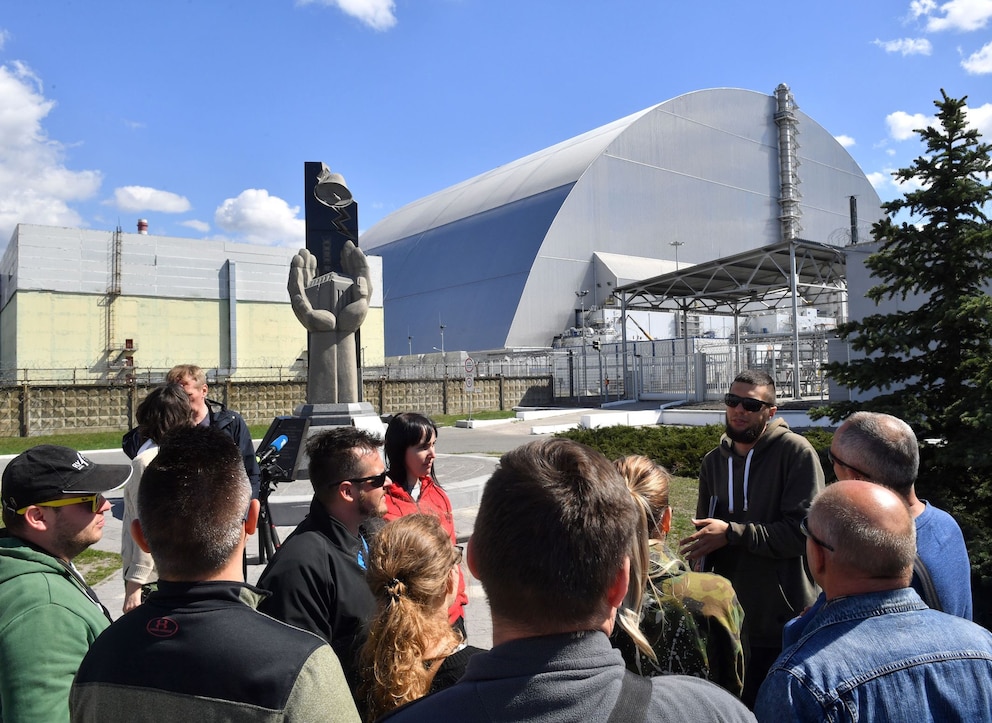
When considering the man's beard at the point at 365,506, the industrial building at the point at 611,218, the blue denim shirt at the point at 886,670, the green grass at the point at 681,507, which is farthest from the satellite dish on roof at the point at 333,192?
the industrial building at the point at 611,218

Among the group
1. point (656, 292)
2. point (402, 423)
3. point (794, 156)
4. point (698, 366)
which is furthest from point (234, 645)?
point (794, 156)

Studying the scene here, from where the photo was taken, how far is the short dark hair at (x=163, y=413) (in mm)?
4293

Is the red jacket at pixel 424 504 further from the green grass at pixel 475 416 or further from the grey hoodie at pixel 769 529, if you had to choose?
the green grass at pixel 475 416

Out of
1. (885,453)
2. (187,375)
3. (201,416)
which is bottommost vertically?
(885,453)

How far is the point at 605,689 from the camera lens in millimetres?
1219

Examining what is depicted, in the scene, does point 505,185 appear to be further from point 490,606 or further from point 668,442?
point 490,606

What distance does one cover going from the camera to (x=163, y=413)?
14.1 feet

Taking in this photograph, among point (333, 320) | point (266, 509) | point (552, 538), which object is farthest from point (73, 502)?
point (333, 320)

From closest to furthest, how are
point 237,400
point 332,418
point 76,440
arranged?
point 332,418 < point 76,440 < point 237,400

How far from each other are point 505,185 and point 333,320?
42.3 m

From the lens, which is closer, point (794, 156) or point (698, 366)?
point (698, 366)

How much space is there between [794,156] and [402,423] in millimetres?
58208

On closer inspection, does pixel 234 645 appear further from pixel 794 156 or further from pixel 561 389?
pixel 794 156

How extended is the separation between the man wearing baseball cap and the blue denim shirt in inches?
78.8
